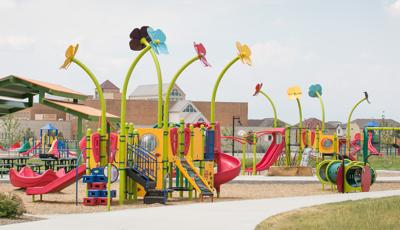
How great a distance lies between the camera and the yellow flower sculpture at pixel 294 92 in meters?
→ 39.4

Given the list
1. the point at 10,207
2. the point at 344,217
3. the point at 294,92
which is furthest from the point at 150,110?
the point at 10,207

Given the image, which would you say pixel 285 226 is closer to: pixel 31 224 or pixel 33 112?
pixel 31 224

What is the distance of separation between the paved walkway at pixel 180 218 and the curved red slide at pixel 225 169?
139 inches

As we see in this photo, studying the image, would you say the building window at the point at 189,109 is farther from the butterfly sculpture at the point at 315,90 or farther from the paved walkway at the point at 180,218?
the paved walkway at the point at 180,218

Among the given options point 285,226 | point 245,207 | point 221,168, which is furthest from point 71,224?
point 221,168

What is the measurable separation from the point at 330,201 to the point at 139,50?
6682 mm

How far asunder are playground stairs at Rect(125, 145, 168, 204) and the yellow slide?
2.74 feet

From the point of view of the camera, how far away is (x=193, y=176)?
70.4 ft

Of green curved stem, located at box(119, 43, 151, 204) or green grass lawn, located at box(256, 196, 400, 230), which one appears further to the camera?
green curved stem, located at box(119, 43, 151, 204)

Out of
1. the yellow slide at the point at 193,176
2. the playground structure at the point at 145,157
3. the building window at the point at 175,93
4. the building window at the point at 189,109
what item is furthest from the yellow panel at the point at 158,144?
the building window at the point at 175,93

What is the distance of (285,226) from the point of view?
1420 cm

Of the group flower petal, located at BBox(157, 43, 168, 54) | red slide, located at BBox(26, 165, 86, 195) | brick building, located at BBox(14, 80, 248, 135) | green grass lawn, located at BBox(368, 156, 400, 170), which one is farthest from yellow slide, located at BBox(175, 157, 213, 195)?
brick building, located at BBox(14, 80, 248, 135)

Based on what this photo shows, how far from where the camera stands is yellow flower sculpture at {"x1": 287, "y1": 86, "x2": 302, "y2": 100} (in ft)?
129

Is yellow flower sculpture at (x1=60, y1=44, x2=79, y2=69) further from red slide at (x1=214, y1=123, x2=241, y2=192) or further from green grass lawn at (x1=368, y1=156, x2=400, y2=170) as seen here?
green grass lawn at (x1=368, y1=156, x2=400, y2=170)
